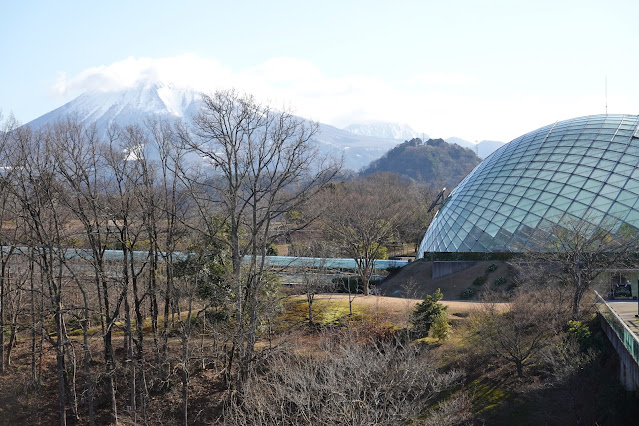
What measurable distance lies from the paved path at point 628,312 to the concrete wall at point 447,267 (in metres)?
11.8

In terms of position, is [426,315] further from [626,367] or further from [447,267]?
[447,267]

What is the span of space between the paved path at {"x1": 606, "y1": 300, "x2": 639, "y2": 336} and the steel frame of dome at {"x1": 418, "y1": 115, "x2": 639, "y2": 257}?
6.73 metres

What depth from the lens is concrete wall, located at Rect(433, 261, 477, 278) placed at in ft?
127

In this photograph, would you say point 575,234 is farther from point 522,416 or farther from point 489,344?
point 522,416

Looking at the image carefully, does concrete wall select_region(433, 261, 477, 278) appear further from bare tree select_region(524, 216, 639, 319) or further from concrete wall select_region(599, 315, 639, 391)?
concrete wall select_region(599, 315, 639, 391)

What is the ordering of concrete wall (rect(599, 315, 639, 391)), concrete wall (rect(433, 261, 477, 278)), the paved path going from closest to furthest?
1. concrete wall (rect(599, 315, 639, 391))
2. the paved path
3. concrete wall (rect(433, 261, 477, 278))

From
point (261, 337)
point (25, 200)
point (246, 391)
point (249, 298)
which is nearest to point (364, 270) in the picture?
point (261, 337)

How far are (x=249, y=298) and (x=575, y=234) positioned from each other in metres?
17.1

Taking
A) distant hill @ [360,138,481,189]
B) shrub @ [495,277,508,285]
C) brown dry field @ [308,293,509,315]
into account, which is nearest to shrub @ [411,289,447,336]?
brown dry field @ [308,293,509,315]

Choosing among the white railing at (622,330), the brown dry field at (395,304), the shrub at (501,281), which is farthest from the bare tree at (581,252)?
the brown dry field at (395,304)

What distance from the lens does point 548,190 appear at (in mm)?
37312

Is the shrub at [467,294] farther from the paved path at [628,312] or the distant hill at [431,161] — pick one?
the distant hill at [431,161]

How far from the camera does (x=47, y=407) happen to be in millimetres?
24453

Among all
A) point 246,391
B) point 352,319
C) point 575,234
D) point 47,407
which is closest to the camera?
point 246,391
